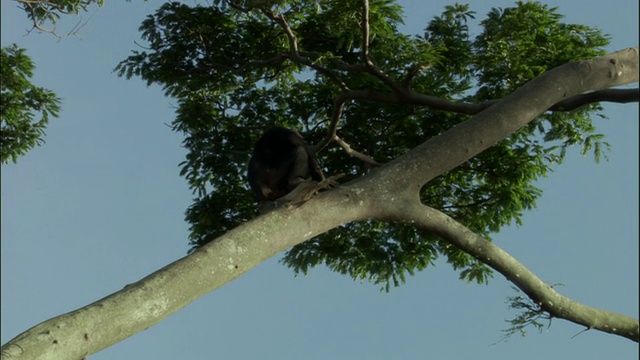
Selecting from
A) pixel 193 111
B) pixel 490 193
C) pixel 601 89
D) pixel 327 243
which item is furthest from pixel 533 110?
pixel 193 111

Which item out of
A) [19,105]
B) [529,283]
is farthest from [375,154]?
[19,105]

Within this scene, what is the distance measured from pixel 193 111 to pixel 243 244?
182 inches

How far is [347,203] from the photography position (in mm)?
6352

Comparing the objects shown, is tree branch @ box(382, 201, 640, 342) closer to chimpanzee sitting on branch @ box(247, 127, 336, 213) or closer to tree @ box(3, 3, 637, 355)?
tree @ box(3, 3, 637, 355)

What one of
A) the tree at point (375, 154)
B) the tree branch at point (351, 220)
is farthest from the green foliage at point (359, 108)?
the tree branch at point (351, 220)

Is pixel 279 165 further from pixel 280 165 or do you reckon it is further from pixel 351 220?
pixel 351 220

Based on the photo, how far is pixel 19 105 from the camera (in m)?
13.3

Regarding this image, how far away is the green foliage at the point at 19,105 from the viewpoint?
13258 mm

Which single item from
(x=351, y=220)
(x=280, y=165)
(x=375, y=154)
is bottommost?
(x=351, y=220)

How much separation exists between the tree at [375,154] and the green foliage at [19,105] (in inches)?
167

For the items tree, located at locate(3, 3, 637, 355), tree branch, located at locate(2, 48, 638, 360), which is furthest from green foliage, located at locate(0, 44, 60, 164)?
tree branch, located at locate(2, 48, 638, 360)

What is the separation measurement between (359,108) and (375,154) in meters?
0.62

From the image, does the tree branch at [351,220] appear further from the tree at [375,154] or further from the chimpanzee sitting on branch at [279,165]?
the chimpanzee sitting on branch at [279,165]

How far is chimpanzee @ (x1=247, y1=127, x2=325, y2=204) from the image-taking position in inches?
317
